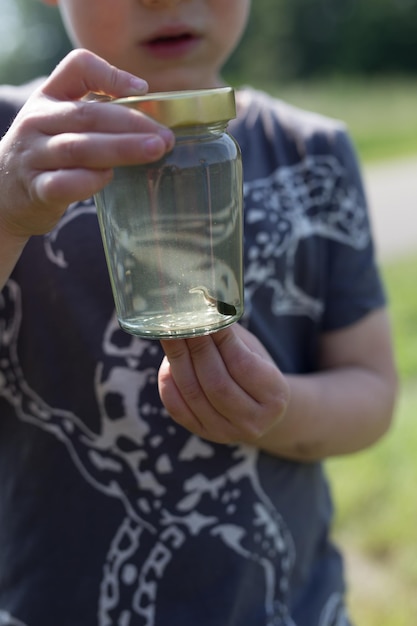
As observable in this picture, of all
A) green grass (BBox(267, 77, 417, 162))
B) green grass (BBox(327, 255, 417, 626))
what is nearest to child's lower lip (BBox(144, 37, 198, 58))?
green grass (BBox(327, 255, 417, 626))

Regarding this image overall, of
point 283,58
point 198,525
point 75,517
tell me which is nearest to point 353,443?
Answer: point 198,525

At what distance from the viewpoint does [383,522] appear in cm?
260

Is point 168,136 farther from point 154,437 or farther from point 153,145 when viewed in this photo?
point 154,437

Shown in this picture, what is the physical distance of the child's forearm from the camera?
4.58 ft

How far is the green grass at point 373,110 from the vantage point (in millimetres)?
10109

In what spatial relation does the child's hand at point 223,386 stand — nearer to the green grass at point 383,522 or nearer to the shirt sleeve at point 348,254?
the shirt sleeve at point 348,254

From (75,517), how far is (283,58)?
23684 millimetres

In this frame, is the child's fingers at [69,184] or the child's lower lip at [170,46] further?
the child's lower lip at [170,46]

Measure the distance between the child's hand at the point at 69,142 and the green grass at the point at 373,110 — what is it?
869 cm

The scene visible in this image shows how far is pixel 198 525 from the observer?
1.37 m

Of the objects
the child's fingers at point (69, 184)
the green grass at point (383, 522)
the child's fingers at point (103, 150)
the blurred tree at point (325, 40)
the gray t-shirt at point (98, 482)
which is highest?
the child's fingers at point (103, 150)

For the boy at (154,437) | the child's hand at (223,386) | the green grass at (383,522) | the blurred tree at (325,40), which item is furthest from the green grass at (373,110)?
the child's hand at (223,386)

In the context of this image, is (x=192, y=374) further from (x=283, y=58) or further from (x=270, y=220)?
(x=283, y=58)

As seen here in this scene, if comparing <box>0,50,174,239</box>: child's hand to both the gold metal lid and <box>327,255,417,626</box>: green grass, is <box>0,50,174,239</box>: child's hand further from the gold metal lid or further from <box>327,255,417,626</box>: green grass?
<box>327,255,417,626</box>: green grass
